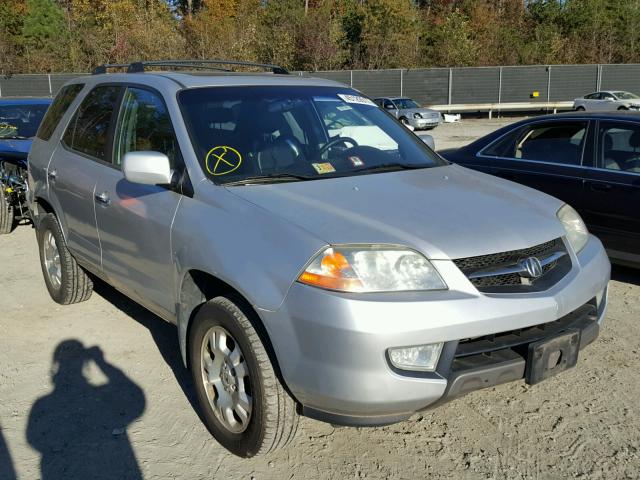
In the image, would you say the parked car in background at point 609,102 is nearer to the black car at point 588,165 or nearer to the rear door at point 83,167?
the black car at point 588,165

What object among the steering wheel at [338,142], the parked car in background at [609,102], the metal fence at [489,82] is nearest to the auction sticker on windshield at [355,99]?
the steering wheel at [338,142]

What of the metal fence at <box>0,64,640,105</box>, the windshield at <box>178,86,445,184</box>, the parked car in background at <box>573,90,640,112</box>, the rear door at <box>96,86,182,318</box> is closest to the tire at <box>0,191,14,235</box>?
the rear door at <box>96,86,182,318</box>

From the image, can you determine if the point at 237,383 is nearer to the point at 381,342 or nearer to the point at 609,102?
the point at 381,342

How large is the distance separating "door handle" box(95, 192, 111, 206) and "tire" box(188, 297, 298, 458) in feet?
3.82

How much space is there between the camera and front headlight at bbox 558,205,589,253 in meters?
3.32

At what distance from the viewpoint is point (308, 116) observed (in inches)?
159

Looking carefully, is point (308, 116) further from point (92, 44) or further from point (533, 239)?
point (92, 44)

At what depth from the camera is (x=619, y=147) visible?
5566mm

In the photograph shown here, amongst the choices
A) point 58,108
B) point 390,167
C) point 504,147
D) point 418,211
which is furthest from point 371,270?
point 504,147

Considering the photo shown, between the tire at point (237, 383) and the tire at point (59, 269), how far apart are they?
2092mm

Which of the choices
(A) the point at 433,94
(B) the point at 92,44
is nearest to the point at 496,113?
(A) the point at 433,94

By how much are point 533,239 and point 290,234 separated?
1110mm

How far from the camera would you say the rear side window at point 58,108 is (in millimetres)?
5031

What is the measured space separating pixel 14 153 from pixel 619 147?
637 centimetres
